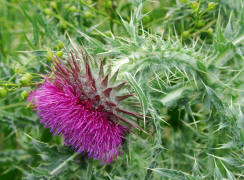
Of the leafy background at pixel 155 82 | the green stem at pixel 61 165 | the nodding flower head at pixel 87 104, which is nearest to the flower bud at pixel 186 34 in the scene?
the leafy background at pixel 155 82

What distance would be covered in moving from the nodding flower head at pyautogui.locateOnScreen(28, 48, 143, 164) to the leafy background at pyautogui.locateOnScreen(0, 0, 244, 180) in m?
0.12

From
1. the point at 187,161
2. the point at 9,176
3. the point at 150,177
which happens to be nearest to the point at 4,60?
the point at 9,176

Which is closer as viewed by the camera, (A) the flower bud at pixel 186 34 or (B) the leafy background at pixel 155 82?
(B) the leafy background at pixel 155 82

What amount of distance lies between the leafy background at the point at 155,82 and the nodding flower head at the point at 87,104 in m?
0.12

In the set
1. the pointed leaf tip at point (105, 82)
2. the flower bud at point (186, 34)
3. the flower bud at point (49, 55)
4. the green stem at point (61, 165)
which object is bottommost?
the green stem at point (61, 165)

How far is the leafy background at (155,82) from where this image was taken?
2170 millimetres

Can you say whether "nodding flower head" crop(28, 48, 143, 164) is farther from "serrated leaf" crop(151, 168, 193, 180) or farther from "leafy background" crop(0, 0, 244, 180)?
"serrated leaf" crop(151, 168, 193, 180)

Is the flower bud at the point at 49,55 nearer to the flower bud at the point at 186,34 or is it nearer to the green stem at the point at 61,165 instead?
the green stem at the point at 61,165

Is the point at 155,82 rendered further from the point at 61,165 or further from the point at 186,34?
the point at 61,165

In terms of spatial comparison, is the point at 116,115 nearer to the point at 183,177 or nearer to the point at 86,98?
the point at 86,98

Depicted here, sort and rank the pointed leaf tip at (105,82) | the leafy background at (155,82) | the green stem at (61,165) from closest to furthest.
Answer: the pointed leaf tip at (105,82), the leafy background at (155,82), the green stem at (61,165)

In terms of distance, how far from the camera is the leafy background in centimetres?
217

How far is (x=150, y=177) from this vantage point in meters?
2.39

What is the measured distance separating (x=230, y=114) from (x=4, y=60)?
2.32m
